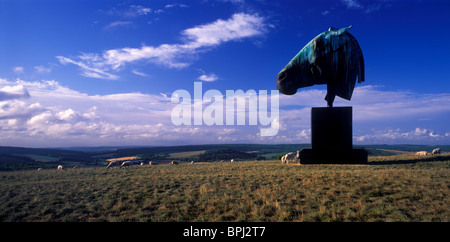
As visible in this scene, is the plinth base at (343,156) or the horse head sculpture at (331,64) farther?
the plinth base at (343,156)

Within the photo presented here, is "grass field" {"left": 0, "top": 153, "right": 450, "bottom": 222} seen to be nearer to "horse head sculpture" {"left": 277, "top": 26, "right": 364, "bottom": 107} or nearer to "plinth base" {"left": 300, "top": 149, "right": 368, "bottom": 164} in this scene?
"plinth base" {"left": 300, "top": 149, "right": 368, "bottom": 164}

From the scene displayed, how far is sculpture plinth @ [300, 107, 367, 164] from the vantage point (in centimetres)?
1217

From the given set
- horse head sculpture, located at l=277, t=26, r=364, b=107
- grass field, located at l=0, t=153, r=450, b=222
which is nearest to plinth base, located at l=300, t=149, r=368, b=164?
horse head sculpture, located at l=277, t=26, r=364, b=107

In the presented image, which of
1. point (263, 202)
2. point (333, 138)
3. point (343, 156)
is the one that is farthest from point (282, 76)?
point (263, 202)

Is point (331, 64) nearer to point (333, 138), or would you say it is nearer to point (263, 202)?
point (333, 138)

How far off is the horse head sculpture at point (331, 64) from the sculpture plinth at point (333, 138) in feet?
2.86

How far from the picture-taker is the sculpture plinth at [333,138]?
39.9ft

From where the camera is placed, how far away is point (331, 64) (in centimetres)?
1220

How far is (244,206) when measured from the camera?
18.5ft

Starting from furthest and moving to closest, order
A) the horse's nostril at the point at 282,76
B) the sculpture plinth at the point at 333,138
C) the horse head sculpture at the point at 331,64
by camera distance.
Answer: the horse's nostril at the point at 282,76
the sculpture plinth at the point at 333,138
the horse head sculpture at the point at 331,64

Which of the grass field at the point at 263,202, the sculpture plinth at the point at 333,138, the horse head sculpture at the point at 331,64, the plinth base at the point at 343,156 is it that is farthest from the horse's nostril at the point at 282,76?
the grass field at the point at 263,202

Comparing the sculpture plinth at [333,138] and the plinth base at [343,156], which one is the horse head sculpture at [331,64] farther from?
the plinth base at [343,156]
